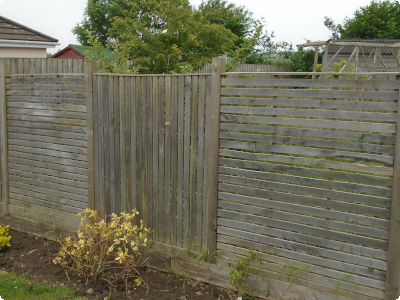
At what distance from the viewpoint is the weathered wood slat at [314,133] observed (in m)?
3.21

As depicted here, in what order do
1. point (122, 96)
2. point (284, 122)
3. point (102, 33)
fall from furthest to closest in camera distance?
point (102, 33), point (122, 96), point (284, 122)

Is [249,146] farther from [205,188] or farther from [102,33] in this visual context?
[102,33]

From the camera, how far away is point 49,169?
18.0 ft

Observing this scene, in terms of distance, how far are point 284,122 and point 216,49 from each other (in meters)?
12.6

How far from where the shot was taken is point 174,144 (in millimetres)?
4344

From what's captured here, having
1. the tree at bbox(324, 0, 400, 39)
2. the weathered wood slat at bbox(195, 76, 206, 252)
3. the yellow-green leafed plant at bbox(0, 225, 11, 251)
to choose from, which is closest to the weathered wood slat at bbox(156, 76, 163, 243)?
the weathered wood slat at bbox(195, 76, 206, 252)

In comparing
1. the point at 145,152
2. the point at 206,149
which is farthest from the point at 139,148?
the point at 206,149

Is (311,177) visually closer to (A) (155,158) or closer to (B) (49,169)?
(A) (155,158)

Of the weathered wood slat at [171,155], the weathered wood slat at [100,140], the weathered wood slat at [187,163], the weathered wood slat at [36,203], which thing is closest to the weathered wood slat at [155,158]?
the weathered wood slat at [171,155]

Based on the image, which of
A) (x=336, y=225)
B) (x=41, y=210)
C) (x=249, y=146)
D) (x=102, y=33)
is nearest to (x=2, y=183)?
(x=41, y=210)

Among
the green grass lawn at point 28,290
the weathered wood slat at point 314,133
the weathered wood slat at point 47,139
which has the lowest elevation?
the green grass lawn at point 28,290

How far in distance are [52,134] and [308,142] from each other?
3299mm

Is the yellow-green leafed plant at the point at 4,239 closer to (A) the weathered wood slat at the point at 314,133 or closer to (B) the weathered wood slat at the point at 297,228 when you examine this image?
(B) the weathered wood slat at the point at 297,228

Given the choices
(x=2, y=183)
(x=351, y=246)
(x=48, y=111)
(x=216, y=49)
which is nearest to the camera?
(x=351, y=246)
